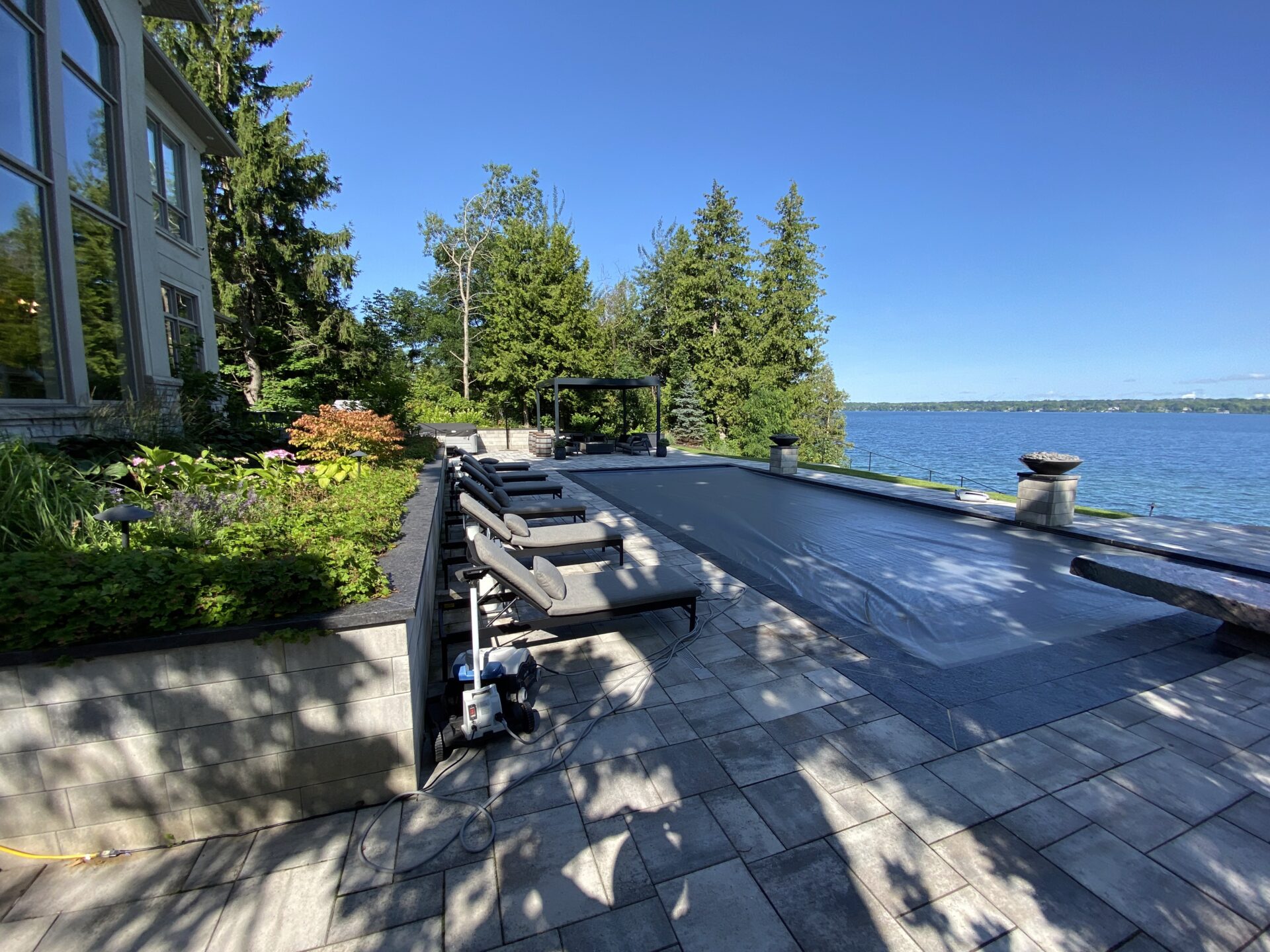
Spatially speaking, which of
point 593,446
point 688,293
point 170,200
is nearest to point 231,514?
point 170,200

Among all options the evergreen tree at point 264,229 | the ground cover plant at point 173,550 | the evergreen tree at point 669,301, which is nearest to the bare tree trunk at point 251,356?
the evergreen tree at point 264,229

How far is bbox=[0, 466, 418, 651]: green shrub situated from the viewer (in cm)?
205

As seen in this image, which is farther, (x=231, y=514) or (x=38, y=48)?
(x=38, y=48)

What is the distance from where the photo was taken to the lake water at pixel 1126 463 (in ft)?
70.5

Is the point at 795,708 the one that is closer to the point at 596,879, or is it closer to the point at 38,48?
the point at 596,879

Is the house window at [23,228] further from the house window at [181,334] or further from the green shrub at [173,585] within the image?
the green shrub at [173,585]

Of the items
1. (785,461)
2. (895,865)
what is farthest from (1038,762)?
(785,461)

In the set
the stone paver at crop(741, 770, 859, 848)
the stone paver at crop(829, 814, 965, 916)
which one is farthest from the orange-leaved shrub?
the stone paver at crop(829, 814, 965, 916)

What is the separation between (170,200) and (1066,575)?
1535 cm

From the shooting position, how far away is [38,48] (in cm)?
605

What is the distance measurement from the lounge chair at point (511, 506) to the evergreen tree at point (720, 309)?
22968 millimetres

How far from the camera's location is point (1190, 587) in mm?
3920

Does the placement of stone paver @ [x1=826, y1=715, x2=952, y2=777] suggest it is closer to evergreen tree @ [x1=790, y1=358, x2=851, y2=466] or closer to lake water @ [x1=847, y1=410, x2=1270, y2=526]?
lake water @ [x1=847, y1=410, x2=1270, y2=526]

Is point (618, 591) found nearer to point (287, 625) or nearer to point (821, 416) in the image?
point (287, 625)
